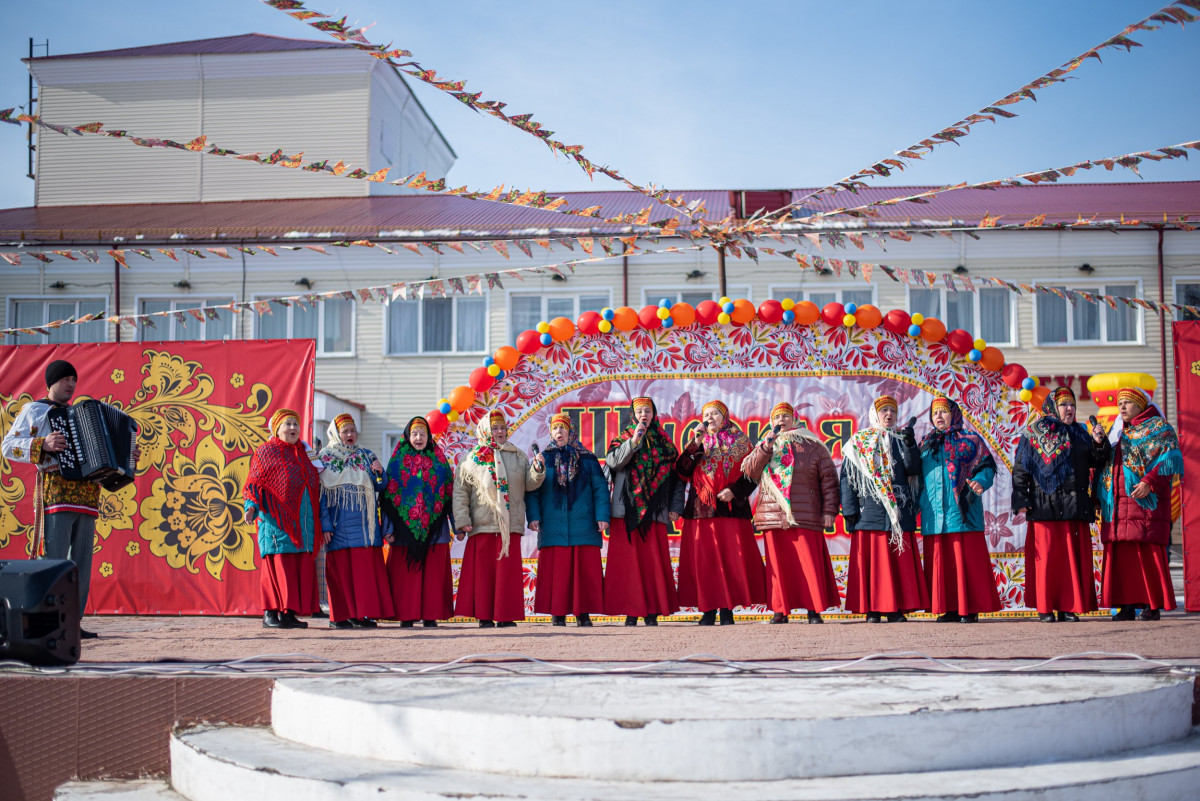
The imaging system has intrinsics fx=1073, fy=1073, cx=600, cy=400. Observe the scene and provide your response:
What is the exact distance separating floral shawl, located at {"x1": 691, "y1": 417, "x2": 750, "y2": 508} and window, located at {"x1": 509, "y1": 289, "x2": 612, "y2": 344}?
9.06 metres

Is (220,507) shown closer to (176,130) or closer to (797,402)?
(797,402)

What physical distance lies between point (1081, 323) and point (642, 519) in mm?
11485

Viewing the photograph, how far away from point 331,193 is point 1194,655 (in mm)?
16671

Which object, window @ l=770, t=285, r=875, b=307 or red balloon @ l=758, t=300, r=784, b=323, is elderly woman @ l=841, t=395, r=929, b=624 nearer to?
red balloon @ l=758, t=300, r=784, b=323

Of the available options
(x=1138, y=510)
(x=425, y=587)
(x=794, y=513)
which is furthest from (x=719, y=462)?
(x=1138, y=510)

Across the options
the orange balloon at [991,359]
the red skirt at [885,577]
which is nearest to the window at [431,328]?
the orange balloon at [991,359]

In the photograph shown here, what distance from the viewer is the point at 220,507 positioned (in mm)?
7746

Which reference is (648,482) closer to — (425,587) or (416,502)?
(416,502)

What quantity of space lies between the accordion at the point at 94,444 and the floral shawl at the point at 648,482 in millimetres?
3069

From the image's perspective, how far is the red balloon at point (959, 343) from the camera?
777cm

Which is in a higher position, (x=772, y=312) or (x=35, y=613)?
(x=772, y=312)

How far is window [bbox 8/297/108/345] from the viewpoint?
16.7 meters

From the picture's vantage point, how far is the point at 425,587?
7387mm

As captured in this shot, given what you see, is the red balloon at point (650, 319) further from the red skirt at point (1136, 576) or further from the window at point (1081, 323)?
the window at point (1081, 323)
